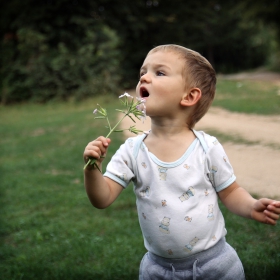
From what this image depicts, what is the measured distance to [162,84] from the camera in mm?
1998

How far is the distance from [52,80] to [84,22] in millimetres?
2796

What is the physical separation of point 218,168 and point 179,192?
0.22 metres

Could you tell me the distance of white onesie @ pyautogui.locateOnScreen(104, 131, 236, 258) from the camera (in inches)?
77.6

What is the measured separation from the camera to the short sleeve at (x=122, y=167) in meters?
2.05

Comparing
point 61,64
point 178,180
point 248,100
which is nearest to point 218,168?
point 178,180

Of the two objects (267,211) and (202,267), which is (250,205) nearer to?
(267,211)

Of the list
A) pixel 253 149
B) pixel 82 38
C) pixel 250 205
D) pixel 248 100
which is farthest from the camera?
pixel 82 38

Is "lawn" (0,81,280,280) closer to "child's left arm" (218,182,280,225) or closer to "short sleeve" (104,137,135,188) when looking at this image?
"child's left arm" (218,182,280,225)

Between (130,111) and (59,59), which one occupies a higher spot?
(130,111)

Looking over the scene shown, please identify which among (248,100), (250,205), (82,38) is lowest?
(248,100)

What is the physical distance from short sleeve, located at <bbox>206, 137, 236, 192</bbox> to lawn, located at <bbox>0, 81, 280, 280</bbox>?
38.5 inches

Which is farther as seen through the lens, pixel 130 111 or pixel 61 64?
pixel 61 64

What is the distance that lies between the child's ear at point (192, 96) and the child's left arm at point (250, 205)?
0.43 metres

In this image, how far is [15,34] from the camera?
2020 centimetres
